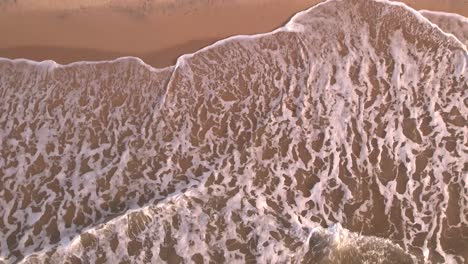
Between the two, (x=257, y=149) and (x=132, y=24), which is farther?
(x=132, y=24)

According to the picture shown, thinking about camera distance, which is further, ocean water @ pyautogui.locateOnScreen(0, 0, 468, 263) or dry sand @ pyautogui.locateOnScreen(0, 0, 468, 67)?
dry sand @ pyautogui.locateOnScreen(0, 0, 468, 67)

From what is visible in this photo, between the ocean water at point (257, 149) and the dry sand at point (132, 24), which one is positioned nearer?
the ocean water at point (257, 149)

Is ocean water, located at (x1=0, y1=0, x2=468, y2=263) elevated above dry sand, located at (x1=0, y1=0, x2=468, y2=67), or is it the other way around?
dry sand, located at (x1=0, y1=0, x2=468, y2=67)

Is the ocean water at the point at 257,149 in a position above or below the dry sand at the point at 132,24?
below

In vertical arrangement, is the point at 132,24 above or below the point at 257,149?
above

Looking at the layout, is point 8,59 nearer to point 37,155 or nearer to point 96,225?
point 37,155
